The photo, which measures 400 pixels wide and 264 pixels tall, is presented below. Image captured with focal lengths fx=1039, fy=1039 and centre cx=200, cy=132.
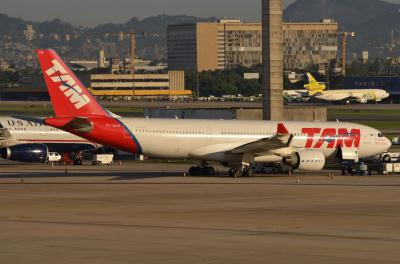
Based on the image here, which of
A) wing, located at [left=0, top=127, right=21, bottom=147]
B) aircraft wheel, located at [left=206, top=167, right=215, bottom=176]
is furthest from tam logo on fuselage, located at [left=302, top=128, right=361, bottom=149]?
wing, located at [left=0, top=127, right=21, bottom=147]

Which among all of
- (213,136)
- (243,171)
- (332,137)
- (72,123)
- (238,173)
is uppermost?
(72,123)

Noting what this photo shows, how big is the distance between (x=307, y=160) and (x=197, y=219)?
25.7m

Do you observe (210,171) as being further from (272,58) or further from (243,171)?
(272,58)

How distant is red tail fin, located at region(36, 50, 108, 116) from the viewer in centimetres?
6425

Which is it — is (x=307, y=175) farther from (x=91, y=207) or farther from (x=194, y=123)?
(x=91, y=207)

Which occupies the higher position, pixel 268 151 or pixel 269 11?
pixel 269 11

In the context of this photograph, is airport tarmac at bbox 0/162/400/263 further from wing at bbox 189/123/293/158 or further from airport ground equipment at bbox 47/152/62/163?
airport ground equipment at bbox 47/152/62/163

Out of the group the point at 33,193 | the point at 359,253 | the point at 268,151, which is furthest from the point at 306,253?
the point at 268,151

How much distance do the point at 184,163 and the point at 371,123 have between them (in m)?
60.2

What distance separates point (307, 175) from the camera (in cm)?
6962

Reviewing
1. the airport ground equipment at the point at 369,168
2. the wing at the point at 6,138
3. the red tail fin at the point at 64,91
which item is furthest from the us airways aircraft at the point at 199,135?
the wing at the point at 6,138

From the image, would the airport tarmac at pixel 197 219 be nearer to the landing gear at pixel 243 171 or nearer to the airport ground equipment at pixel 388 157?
the landing gear at pixel 243 171

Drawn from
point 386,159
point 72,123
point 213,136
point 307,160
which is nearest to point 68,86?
point 72,123

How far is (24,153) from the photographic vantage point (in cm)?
7669
